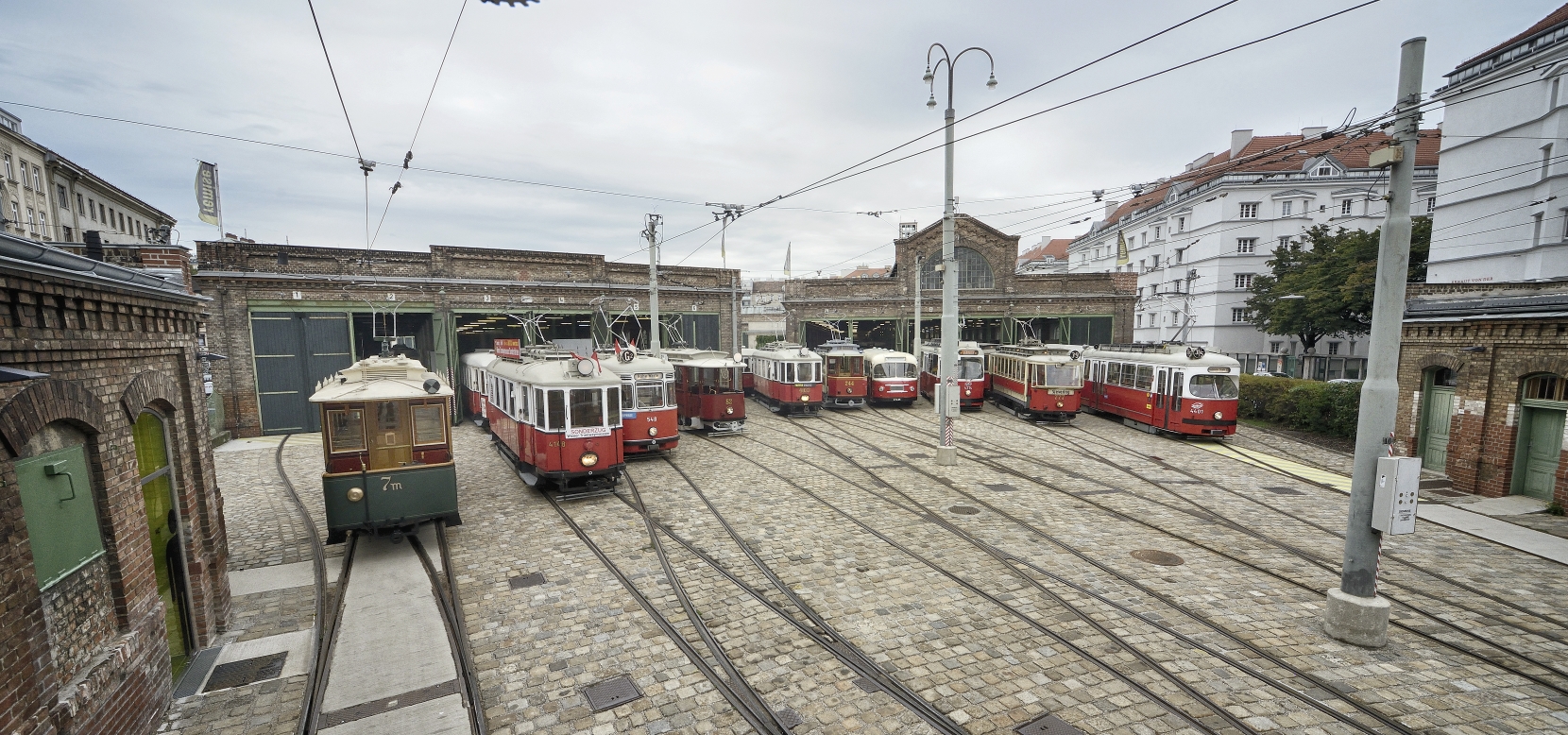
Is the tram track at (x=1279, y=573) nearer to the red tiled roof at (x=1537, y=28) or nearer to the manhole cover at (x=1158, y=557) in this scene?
the manhole cover at (x=1158, y=557)

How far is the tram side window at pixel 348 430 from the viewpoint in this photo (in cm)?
881

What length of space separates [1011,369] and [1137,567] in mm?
15480

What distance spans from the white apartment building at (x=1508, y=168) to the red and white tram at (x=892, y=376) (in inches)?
782

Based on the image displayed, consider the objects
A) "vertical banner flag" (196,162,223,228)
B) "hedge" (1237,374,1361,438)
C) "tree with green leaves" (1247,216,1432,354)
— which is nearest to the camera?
"vertical banner flag" (196,162,223,228)

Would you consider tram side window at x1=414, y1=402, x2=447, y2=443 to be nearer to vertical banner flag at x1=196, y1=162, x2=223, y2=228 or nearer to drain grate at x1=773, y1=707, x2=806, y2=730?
drain grate at x1=773, y1=707, x2=806, y2=730

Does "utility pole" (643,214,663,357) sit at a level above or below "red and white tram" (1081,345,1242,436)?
above

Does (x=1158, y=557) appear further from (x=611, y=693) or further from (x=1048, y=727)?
(x=611, y=693)

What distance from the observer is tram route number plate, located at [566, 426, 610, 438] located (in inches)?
473

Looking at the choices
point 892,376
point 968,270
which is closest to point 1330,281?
point 968,270

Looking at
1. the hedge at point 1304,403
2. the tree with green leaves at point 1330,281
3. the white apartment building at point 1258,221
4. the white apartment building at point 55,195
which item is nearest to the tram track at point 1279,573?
the hedge at point 1304,403

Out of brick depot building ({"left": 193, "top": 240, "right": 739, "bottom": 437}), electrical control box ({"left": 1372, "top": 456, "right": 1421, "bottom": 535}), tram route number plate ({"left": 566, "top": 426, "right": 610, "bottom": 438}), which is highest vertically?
brick depot building ({"left": 193, "top": 240, "right": 739, "bottom": 437})

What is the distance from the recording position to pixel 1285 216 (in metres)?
39.2

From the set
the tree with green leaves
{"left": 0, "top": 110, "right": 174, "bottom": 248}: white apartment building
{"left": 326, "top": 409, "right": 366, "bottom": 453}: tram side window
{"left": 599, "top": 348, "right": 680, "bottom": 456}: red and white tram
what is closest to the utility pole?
{"left": 599, "top": 348, "right": 680, "bottom": 456}: red and white tram

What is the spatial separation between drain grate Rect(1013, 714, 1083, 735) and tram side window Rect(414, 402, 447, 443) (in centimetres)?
881
